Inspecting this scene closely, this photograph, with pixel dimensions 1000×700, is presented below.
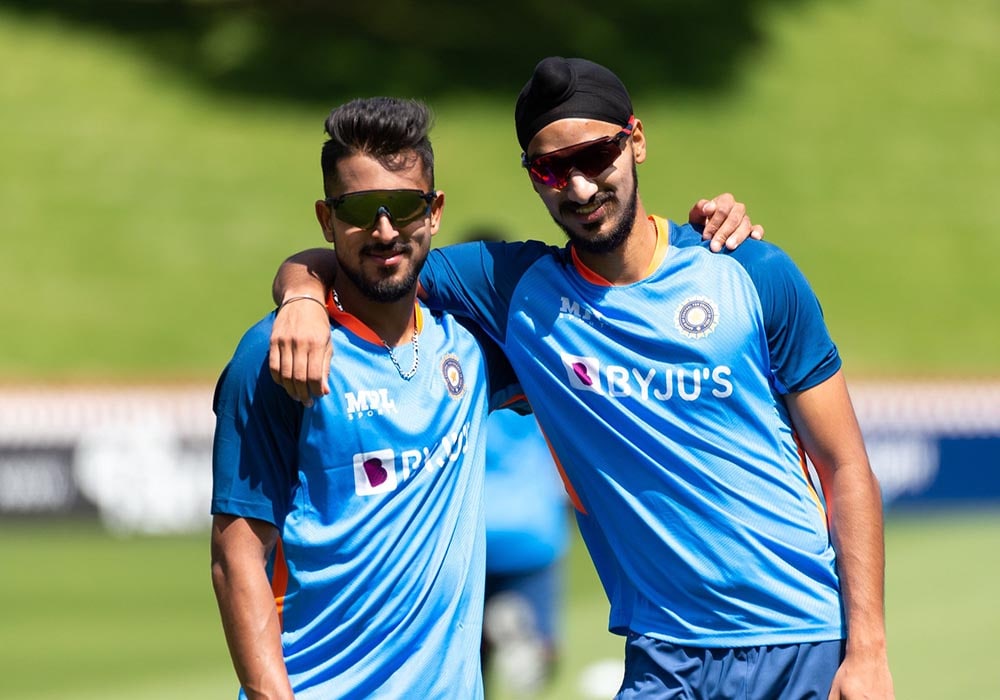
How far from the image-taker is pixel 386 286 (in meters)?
4.19

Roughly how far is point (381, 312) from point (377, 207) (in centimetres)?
33

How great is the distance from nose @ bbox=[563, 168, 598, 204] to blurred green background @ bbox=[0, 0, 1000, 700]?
12450mm

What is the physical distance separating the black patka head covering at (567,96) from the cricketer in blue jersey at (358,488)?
37cm

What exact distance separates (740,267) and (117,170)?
61.4 ft

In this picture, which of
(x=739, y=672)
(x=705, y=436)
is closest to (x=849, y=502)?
(x=705, y=436)

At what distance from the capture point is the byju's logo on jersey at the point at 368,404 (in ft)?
13.6

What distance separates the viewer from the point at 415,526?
4.15m

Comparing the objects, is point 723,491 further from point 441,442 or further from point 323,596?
point 323,596

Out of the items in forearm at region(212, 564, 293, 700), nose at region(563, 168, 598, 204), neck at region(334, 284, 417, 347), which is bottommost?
forearm at region(212, 564, 293, 700)

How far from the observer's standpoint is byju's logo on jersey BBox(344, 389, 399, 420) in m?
4.13

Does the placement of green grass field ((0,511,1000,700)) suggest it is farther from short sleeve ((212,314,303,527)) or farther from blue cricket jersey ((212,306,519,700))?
short sleeve ((212,314,303,527))

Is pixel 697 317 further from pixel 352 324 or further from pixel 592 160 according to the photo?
pixel 352 324

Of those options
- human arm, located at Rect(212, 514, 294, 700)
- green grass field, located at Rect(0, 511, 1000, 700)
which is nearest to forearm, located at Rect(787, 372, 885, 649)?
human arm, located at Rect(212, 514, 294, 700)

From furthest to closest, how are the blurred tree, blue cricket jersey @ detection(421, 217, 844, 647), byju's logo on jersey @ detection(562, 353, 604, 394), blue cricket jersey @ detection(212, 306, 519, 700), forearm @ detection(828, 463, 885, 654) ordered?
the blurred tree
byju's logo on jersey @ detection(562, 353, 604, 394)
blue cricket jersey @ detection(421, 217, 844, 647)
forearm @ detection(828, 463, 885, 654)
blue cricket jersey @ detection(212, 306, 519, 700)
